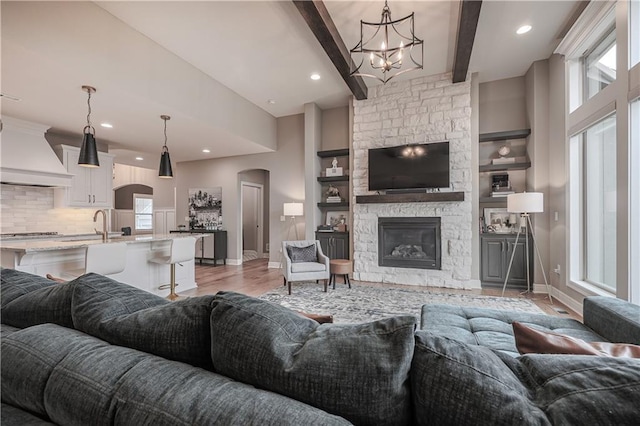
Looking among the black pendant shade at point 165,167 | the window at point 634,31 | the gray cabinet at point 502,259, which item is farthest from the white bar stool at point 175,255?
the window at point 634,31

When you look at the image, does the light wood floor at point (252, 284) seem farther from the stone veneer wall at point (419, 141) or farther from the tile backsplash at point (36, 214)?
the tile backsplash at point (36, 214)

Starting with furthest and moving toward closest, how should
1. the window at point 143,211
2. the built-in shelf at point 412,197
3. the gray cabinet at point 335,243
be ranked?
the window at point 143,211, the gray cabinet at point 335,243, the built-in shelf at point 412,197

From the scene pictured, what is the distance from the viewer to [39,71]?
271 cm

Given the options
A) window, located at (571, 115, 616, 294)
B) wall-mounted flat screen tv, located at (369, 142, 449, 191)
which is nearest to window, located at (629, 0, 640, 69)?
window, located at (571, 115, 616, 294)

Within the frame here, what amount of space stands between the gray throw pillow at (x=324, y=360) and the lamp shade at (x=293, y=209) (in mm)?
4724

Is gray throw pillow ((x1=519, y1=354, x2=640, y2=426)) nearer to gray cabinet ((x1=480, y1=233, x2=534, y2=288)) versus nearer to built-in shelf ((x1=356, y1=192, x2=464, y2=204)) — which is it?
built-in shelf ((x1=356, y1=192, x2=464, y2=204))

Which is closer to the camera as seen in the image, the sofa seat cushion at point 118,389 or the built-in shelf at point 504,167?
the sofa seat cushion at point 118,389

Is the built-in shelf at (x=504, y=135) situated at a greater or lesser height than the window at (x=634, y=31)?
lesser

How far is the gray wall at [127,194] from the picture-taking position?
9.48 metres

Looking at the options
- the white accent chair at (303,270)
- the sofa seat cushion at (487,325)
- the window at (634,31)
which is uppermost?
the window at (634,31)

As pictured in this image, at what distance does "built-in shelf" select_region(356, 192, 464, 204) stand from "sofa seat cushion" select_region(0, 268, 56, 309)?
13.5ft

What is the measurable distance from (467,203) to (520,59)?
7.13ft

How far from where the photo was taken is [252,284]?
15.2ft

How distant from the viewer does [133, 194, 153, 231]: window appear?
30.4ft
